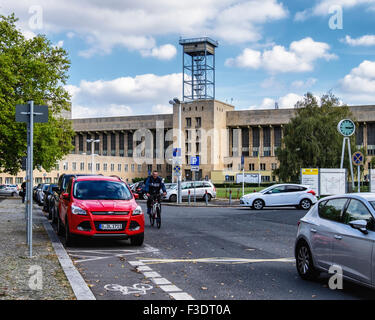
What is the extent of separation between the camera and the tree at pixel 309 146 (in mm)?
52125

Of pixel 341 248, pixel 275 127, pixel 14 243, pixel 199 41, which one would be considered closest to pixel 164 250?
pixel 14 243

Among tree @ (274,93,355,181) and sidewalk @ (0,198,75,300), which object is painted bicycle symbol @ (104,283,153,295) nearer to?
sidewalk @ (0,198,75,300)

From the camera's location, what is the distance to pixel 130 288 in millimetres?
7883

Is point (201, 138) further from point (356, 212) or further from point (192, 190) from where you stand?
point (356, 212)

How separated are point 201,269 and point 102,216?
375cm

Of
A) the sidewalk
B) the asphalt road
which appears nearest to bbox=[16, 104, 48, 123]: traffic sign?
the sidewalk

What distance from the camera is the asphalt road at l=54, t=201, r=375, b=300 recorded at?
7547 millimetres

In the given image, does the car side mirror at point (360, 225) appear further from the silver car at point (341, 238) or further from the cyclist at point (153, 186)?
A: the cyclist at point (153, 186)

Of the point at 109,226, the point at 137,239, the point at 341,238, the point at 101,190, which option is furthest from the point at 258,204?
the point at 341,238

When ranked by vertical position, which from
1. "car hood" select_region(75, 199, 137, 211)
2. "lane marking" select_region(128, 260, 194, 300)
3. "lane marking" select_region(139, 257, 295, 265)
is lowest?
"lane marking" select_region(139, 257, 295, 265)

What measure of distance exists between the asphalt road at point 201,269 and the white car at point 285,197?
1471 centimetres
